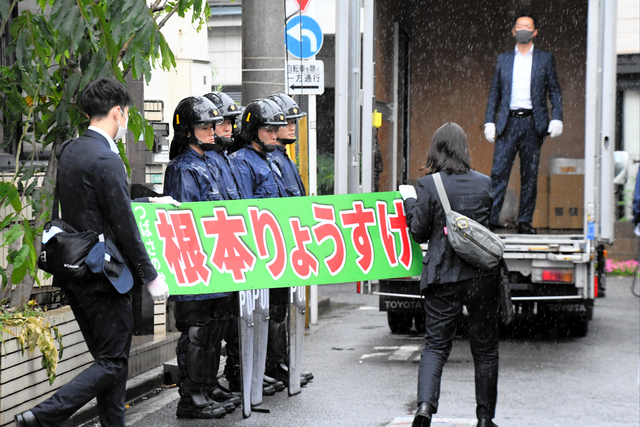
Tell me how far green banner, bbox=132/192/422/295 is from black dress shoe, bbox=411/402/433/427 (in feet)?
3.39

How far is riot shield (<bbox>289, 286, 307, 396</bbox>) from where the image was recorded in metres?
6.31

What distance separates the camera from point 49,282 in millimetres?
6875

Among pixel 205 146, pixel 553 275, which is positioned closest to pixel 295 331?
pixel 205 146

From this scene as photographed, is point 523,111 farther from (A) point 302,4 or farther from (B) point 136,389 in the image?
(B) point 136,389

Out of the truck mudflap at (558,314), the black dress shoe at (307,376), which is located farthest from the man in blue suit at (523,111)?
the black dress shoe at (307,376)

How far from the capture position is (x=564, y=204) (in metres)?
10.7

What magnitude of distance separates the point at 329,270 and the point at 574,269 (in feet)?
9.94

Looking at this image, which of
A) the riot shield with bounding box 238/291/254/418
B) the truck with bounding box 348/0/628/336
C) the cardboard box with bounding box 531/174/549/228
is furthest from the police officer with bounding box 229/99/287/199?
the cardboard box with bounding box 531/174/549/228

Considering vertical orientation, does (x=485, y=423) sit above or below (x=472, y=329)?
below

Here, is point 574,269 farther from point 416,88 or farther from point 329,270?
point 416,88

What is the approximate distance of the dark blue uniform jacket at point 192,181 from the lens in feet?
19.6

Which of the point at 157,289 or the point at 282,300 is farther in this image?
the point at 282,300

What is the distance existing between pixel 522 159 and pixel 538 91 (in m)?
0.72

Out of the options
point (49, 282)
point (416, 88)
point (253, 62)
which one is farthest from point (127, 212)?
point (416, 88)
